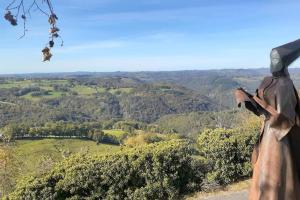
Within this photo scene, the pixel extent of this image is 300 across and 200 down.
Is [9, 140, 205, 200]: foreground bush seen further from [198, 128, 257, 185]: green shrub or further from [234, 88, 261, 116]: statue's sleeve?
[234, 88, 261, 116]: statue's sleeve

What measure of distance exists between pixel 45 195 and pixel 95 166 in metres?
1.65

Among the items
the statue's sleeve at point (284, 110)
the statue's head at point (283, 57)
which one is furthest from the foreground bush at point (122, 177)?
the statue's head at point (283, 57)

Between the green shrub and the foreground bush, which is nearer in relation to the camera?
the foreground bush

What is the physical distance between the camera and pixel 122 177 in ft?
45.0

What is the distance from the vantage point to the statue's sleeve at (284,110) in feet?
17.5

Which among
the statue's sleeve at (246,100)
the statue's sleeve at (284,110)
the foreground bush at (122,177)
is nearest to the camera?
the statue's sleeve at (284,110)

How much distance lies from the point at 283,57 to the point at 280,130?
0.85m

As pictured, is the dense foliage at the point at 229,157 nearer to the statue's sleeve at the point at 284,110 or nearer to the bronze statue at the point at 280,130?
the bronze statue at the point at 280,130

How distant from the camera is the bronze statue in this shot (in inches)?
211

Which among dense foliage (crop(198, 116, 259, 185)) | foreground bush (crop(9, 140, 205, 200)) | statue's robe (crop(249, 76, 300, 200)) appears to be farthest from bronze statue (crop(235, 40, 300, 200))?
dense foliage (crop(198, 116, 259, 185))

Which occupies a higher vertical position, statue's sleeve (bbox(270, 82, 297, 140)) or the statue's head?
the statue's head

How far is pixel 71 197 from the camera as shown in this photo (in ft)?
43.5

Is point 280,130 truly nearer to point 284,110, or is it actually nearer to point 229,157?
point 284,110

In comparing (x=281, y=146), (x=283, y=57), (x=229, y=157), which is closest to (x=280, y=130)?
(x=281, y=146)
